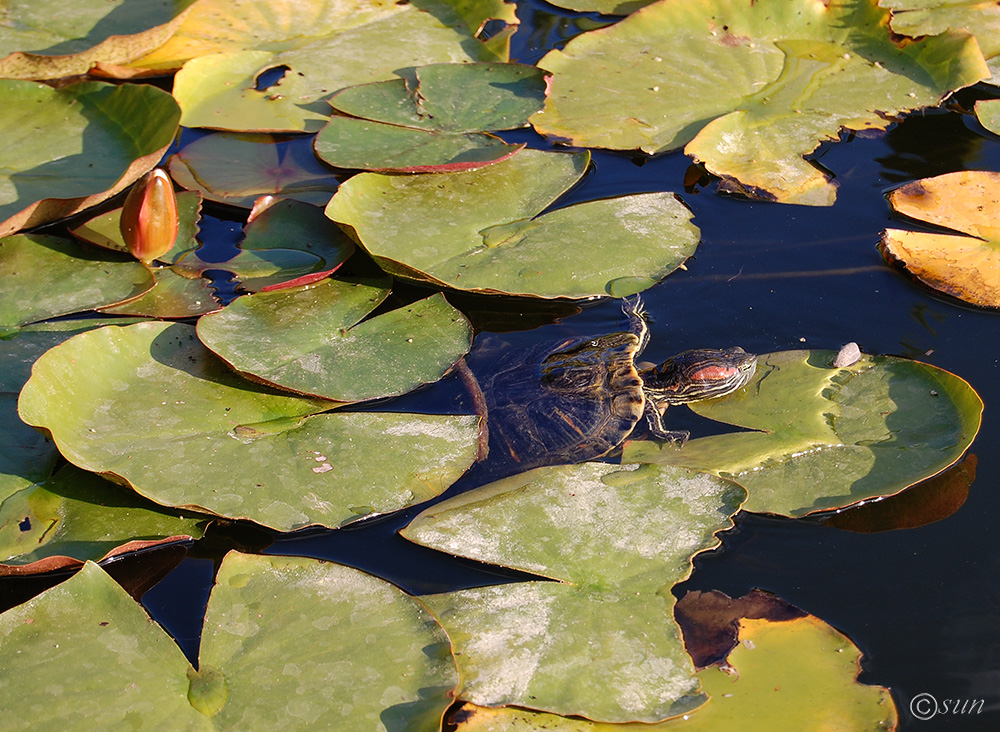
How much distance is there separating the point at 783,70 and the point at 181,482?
3312 mm

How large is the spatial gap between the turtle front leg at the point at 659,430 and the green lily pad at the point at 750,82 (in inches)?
44.9

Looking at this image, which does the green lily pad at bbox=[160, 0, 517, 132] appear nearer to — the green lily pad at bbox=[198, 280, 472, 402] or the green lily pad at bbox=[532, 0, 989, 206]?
the green lily pad at bbox=[532, 0, 989, 206]

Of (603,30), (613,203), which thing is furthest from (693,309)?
(603,30)

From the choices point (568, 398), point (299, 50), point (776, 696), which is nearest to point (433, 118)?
point (299, 50)

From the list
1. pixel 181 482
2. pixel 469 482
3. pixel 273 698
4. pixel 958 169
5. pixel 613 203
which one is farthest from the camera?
pixel 958 169

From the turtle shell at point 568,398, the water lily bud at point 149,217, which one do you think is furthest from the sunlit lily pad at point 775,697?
the water lily bud at point 149,217

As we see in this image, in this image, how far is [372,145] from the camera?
3426 millimetres

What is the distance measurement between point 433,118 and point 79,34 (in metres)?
1.91

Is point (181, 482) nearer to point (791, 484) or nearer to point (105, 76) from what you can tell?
point (791, 484)

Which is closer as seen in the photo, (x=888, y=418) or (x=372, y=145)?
(x=888, y=418)

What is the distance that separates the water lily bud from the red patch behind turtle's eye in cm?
202

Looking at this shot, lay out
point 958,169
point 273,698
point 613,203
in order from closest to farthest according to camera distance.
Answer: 1. point 273,698
2. point 613,203
3. point 958,169

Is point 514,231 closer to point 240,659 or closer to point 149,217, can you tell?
point 149,217

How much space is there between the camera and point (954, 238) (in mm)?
3104
